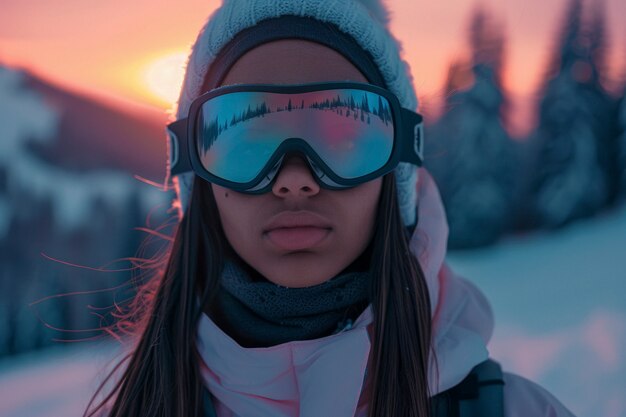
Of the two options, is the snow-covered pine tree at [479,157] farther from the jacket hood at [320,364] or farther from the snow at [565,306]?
the jacket hood at [320,364]

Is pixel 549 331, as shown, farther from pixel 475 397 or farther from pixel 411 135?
pixel 411 135

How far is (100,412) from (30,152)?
7822 mm

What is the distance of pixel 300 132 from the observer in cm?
144

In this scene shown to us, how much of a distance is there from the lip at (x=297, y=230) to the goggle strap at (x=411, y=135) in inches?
19.2

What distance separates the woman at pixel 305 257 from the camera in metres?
1.45

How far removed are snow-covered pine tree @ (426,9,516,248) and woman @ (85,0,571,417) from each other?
990cm

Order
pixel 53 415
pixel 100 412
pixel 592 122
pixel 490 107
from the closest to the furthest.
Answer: pixel 100 412 < pixel 53 415 < pixel 592 122 < pixel 490 107

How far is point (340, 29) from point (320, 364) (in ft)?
3.65

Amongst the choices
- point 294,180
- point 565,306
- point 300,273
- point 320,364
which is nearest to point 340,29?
point 294,180

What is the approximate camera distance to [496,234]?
11508 millimetres

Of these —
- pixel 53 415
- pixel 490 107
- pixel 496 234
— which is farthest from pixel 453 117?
pixel 53 415

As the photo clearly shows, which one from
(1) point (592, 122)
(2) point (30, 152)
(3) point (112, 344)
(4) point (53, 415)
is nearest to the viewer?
(3) point (112, 344)

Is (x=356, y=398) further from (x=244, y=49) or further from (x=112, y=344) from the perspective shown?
(x=112, y=344)

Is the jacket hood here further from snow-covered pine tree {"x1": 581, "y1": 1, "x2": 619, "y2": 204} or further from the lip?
snow-covered pine tree {"x1": 581, "y1": 1, "x2": 619, "y2": 204}
